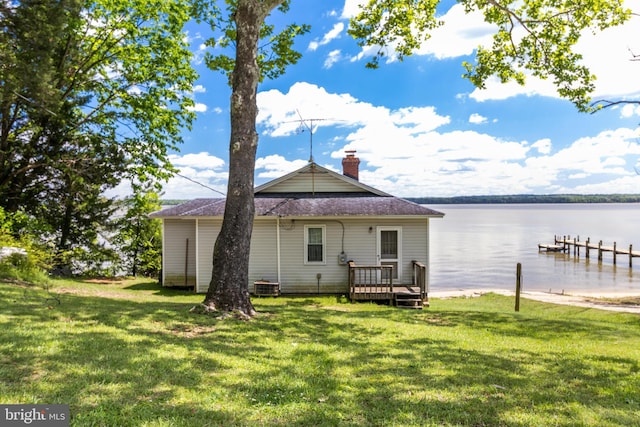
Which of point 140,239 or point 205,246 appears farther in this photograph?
point 140,239

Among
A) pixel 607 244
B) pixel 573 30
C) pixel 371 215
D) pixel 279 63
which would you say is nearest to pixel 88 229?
pixel 279 63

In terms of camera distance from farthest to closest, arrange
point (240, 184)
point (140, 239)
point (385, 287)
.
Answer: point (140, 239) < point (385, 287) < point (240, 184)

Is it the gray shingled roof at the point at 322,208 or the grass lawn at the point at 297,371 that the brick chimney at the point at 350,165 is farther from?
the grass lawn at the point at 297,371

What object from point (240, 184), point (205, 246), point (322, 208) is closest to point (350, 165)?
point (322, 208)

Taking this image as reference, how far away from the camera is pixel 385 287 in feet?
48.8

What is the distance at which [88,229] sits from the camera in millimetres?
19391

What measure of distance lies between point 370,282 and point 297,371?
10.2m

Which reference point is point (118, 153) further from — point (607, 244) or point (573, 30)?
point (607, 244)

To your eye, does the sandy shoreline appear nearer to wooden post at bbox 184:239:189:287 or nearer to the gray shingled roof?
the gray shingled roof

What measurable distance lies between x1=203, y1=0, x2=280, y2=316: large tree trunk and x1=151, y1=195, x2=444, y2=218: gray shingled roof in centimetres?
645

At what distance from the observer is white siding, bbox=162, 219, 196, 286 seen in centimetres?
1655

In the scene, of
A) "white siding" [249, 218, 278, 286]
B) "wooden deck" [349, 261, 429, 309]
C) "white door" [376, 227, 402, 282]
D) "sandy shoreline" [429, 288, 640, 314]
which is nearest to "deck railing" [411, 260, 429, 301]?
"wooden deck" [349, 261, 429, 309]

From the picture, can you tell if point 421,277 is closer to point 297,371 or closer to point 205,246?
point 205,246

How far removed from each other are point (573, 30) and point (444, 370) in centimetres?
1333
